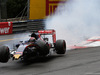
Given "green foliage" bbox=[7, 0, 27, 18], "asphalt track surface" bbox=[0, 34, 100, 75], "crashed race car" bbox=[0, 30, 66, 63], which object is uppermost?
"green foliage" bbox=[7, 0, 27, 18]

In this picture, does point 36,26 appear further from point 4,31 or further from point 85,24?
point 85,24

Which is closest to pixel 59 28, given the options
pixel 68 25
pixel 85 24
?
pixel 68 25

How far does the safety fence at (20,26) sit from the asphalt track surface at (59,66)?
389 inches

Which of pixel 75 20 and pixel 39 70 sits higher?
pixel 75 20

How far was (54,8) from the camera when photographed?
2261 centimetres

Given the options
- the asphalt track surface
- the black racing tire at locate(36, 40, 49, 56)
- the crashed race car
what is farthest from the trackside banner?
the black racing tire at locate(36, 40, 49, 56)

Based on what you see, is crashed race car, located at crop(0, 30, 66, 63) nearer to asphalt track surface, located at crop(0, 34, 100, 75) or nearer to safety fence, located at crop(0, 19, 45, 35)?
asphalt track surface, located at crop(0, 34, 100, 75)

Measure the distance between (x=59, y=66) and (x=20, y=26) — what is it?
42.4 ft

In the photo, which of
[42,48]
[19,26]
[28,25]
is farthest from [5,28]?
[42,48]

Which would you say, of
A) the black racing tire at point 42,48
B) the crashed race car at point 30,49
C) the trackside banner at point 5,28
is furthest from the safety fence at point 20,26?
the black racing tire at point 42,48

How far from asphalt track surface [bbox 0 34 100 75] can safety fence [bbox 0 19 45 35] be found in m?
9.89

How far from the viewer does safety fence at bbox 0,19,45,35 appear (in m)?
20.0

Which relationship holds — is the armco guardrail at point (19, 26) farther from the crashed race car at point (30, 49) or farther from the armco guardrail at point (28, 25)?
the crashed race car at point (30, 49)

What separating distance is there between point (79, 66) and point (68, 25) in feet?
29.7
